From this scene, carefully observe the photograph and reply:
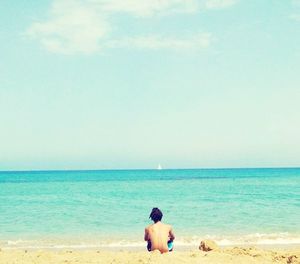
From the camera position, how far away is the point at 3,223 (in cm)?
2242

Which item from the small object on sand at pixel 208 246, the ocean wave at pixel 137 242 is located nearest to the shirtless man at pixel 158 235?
the small object on sand at pixel 208 246

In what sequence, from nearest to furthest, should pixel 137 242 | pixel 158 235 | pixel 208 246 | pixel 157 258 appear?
pixel 157 258, pixel 158 235, pixel 208 246, pixel 137 242

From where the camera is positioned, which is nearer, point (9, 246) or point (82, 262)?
point (82, 262)

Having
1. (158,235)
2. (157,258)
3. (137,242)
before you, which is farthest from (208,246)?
(137,242)

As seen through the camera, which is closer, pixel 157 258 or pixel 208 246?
pixel 157 258

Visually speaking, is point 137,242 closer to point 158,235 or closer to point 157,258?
point 158,235

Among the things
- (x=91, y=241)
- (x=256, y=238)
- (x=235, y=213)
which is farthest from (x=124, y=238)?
(x=235, y=213)

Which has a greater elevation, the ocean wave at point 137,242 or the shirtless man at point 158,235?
the shirtless man at point 158,235

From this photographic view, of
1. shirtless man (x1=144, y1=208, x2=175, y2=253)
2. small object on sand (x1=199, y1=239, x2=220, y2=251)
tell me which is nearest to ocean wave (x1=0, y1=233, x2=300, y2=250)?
small object on sand (x1=199, y1=239, x2=220, y2=251)

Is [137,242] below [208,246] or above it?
below

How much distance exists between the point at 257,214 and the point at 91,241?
11.5m

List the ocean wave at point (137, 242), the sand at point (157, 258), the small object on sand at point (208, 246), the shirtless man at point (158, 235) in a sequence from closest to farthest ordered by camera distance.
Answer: the sand at point (157, 258) < the shirtless man at point (158, 235) < the small object on sand at point (208, 246) < the ocean wave at point (137, 242)

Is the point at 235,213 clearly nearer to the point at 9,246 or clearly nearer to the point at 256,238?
the point at 256,238

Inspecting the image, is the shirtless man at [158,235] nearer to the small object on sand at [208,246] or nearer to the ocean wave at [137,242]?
the small object on sand at [208,246]
